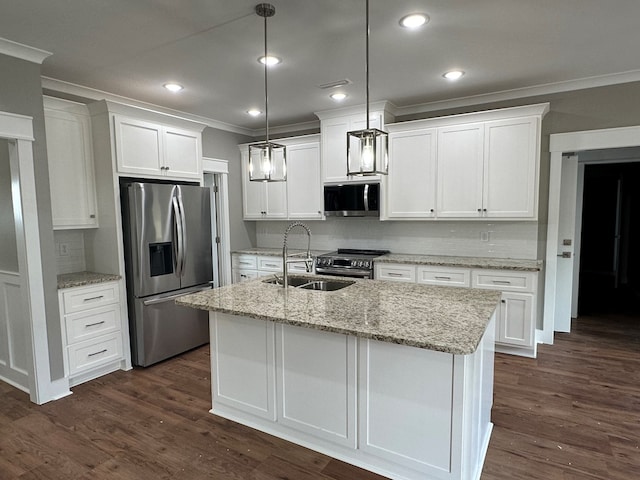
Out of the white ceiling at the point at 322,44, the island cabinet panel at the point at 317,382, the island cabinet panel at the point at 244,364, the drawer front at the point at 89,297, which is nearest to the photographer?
the island cabinet panel at the point at 317,382

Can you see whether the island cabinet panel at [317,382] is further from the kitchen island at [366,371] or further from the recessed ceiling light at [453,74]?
the recessed ceiling light at [453,74]

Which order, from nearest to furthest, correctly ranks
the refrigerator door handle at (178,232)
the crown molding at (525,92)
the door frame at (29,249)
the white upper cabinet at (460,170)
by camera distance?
the door frame at (29,249), the crown molding at (525,92), the refrigerator door handle at (178,232), the white upper cabinet at (460,170)

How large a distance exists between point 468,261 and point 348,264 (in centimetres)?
127

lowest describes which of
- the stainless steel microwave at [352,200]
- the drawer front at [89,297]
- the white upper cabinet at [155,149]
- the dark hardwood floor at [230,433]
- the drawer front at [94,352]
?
the dark hardwood floor at [230,433]

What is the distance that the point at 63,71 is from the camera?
316 cm

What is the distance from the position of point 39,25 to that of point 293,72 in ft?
5.77

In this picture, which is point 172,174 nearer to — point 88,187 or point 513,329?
point 88,187

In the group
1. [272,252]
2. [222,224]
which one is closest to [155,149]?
[222,224]

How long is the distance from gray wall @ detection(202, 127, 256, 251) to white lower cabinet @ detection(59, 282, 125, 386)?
2.05m

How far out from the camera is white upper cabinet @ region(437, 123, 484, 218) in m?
3.84

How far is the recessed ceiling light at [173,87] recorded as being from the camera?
3.51 metres

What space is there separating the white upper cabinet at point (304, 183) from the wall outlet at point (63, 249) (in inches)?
98.4

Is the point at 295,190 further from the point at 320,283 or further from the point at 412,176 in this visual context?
the point at 320,283

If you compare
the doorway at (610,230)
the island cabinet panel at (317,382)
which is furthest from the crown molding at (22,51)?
the doorway at (610,230)
